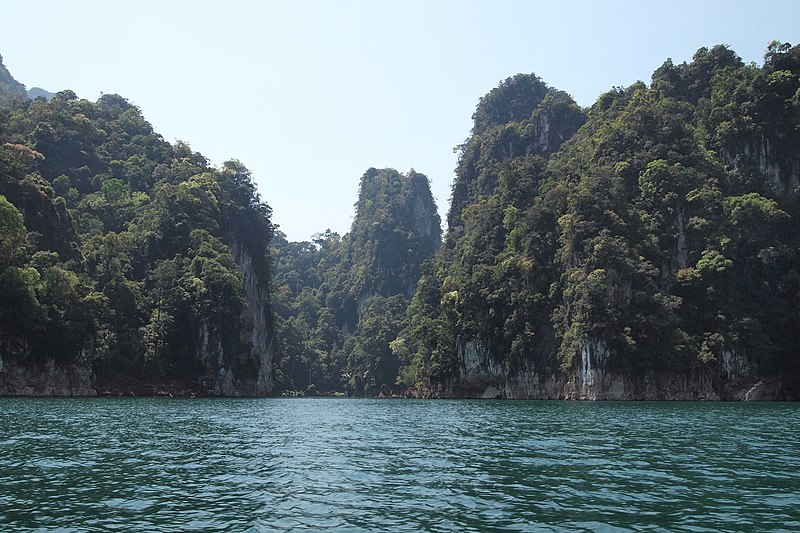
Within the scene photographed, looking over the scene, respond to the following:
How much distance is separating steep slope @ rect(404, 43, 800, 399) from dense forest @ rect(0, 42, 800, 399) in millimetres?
239

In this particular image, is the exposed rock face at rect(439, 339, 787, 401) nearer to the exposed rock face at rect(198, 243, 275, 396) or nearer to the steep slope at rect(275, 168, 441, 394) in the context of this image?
the exposed rock face at rect(198, 243, 275, 396)

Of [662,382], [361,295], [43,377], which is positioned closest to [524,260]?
[662,382]

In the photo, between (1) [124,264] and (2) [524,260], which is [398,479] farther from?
(1) [124,264]

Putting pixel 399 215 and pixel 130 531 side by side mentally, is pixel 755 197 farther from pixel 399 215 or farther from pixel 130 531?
pixel 399 215

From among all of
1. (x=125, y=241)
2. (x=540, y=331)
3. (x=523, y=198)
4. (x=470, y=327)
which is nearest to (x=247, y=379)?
(x=125, y=241)

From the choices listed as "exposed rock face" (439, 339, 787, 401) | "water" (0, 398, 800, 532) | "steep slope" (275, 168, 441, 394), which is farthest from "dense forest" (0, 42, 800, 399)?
"water" (0, 398, 800, 532)

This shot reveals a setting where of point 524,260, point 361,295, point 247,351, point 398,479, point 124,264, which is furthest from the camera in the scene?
point 361,295

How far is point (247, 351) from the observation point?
95.9m

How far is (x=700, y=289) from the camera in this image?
7781 cm

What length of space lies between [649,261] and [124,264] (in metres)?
63.8

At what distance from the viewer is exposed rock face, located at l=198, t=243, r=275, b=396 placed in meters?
87.1

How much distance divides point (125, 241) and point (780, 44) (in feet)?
283

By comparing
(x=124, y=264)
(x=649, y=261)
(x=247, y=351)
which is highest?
(x=649, y=261)

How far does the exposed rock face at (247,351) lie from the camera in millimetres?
87062
